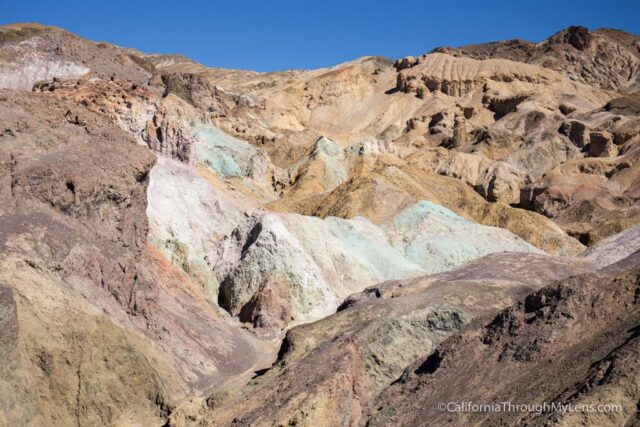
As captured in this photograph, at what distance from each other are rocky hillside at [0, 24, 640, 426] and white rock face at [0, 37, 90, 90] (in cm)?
21

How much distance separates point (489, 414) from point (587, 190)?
2039 inches

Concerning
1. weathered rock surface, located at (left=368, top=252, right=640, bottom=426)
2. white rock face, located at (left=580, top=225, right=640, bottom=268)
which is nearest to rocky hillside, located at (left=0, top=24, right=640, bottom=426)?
weathered rock surface, located at (left=368, top=252, right=640, bottom=426)

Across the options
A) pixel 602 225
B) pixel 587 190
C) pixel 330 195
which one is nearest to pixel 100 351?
pixel 330 195

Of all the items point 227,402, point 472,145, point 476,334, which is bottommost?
point 227,402

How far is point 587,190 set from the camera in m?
64.8

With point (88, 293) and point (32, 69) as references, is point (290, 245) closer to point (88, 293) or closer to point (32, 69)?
point (88, 293)

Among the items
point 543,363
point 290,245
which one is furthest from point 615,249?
point 543,363

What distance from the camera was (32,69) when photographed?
211 feet

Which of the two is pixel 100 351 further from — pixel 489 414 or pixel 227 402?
pixel 489 414

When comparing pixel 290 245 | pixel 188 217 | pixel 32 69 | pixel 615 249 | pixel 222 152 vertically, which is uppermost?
pixel 32 69

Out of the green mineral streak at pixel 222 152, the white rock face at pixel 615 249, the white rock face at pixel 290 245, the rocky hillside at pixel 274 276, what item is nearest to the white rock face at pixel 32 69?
the rocky hillside at pixel 274 276

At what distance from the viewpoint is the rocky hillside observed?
60.2 feet

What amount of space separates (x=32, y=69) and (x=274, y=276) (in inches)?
1497

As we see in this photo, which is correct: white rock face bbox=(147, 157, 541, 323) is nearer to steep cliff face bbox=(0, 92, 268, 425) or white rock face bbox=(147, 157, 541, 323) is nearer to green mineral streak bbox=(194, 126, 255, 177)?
steep cliff face bbox=(0, 92, 268, 425)
